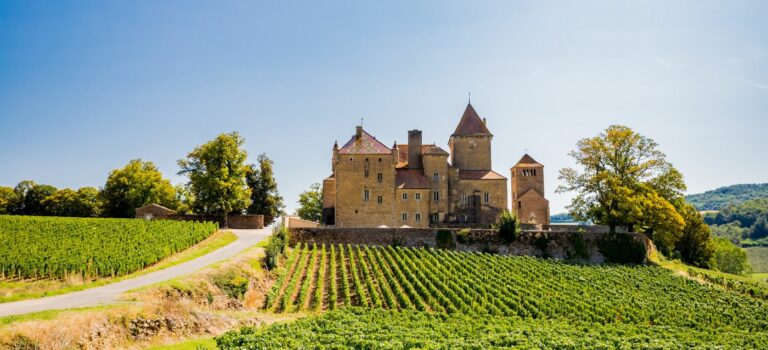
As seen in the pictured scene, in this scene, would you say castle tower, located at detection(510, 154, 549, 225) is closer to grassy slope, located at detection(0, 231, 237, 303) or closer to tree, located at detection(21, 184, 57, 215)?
grassy slope, located at detection(0, 231, 237, 303)

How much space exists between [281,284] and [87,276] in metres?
9.36

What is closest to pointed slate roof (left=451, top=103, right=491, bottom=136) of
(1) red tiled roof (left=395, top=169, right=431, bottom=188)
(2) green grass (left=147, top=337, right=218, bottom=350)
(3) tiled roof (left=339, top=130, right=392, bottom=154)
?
(1) red tiled roof (left=395, top=169, right=431, bottom=188)

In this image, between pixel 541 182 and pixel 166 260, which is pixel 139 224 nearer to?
pixel 166 260

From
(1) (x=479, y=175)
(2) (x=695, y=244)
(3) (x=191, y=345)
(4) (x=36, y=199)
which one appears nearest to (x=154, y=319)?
(3) (x=191, y=345)

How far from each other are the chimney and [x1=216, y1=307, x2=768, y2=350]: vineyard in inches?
1107

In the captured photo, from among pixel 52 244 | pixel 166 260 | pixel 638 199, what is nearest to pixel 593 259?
pixel 638 199

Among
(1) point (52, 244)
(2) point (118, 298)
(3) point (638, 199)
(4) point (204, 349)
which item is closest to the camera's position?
(4) point (204, 349)

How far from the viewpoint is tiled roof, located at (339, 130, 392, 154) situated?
48031mm

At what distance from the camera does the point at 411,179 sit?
48750 mm

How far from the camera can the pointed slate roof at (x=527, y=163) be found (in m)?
50.8

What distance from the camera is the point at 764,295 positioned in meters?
32.6

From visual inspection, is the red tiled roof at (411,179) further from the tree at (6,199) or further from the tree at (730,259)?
the tree at (6,199)

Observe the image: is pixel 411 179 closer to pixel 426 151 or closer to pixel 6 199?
pixel 426 151

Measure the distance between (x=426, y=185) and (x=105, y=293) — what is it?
3290 cm
